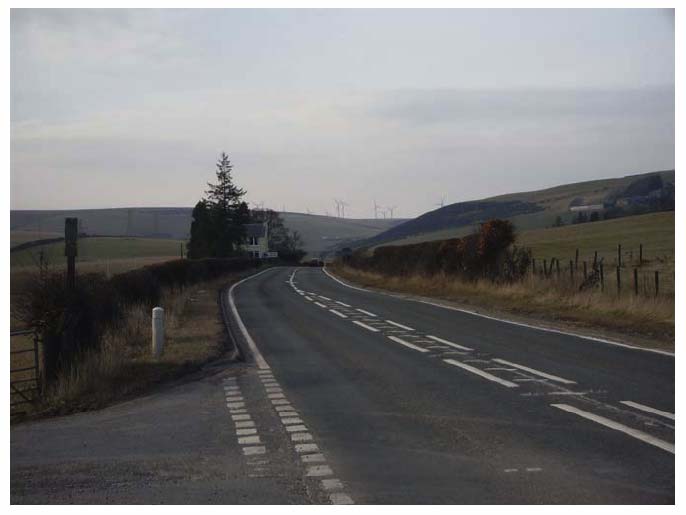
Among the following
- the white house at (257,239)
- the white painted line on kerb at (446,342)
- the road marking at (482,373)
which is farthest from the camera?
the white house at (257,239)

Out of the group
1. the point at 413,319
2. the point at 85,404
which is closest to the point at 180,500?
the point at 85,404

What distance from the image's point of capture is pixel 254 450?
25.7ft

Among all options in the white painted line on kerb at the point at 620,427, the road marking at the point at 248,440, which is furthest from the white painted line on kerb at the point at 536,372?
the road marking at the point at 248,440

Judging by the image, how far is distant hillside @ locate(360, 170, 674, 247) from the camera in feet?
316

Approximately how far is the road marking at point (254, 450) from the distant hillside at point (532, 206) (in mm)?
83559

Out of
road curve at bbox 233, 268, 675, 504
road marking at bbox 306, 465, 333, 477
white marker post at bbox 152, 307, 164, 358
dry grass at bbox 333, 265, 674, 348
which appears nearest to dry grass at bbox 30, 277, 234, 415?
white marker post at bbox 152, 307, 164, 358

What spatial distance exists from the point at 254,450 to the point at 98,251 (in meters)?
38.7

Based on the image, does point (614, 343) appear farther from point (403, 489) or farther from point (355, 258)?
point (355, 258)

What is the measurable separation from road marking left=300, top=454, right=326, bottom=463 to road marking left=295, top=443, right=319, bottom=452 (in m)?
0.20

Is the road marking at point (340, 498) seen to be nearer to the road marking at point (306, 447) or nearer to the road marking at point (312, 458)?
the road marking at point (312, 458)

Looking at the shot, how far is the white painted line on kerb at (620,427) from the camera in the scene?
24.4 ft

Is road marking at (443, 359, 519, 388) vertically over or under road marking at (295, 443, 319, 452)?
over

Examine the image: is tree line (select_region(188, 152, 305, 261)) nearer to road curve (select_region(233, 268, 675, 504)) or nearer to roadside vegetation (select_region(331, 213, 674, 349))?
roadside vegetation (select_region(331, 213, 674, 349))

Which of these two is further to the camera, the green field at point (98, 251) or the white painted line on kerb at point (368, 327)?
the white painted line on kerb at point (368, 327)
